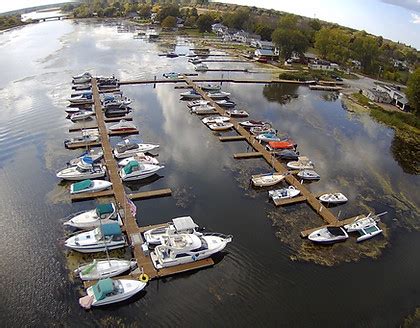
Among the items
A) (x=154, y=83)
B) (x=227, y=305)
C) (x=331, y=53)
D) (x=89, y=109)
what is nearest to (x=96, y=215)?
(x=227, y=305)

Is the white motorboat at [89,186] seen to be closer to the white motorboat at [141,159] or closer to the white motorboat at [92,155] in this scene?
the white motorboat at [92,155]

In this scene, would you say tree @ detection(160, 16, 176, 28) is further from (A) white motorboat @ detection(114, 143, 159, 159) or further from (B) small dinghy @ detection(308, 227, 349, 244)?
(B) small dinghy @ detection(308, 227, 349, 244)

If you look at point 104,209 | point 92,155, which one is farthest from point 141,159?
point 104,209

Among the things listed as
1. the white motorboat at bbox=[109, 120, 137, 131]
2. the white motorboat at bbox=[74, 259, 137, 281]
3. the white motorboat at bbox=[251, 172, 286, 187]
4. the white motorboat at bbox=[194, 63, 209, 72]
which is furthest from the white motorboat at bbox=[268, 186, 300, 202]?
the white motorboat at bbox=[194, 63, 209, 72]

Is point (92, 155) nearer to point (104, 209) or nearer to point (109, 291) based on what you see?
point (104, 209)

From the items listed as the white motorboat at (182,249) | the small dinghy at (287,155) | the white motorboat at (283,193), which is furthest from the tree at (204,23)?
Answer: the white motorboat at (182,249)
